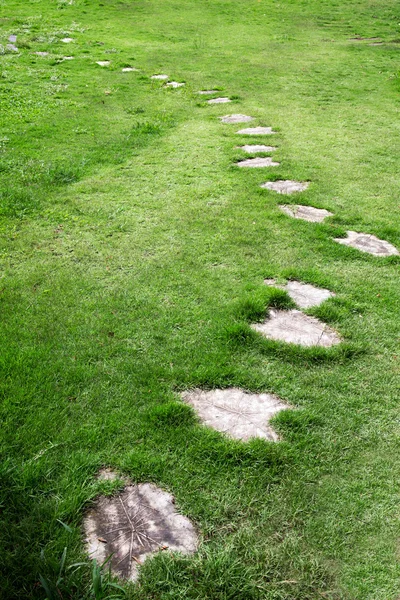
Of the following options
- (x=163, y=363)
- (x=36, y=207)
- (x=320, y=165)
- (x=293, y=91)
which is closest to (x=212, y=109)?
(x=293, y=91)

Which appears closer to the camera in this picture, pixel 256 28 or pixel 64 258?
pixel 64 258

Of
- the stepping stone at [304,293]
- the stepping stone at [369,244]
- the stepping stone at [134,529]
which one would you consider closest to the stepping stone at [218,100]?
the stepping stone at [369,244]

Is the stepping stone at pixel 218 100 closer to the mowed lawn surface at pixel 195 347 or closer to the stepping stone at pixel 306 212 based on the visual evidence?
the mowed lawn surface at pixel 195 347

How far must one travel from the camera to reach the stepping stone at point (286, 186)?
581 cm

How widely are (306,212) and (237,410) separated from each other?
3.17m

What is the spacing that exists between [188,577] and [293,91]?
1072cm

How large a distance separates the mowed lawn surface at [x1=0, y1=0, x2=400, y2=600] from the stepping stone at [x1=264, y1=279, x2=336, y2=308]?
0.10 meters

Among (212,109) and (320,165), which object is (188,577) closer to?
(320,165)

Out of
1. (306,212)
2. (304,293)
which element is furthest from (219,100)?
(304,293)

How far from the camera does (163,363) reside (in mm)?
3129

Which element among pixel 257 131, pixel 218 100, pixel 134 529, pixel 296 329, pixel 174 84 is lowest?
pixel 134 529

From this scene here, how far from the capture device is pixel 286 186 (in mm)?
5938

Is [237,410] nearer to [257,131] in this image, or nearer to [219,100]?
[257,131]

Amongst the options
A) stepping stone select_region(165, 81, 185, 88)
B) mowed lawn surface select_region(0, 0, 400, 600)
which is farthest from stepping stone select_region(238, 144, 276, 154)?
stepping stone select_region(165, 81, 185, 88)
